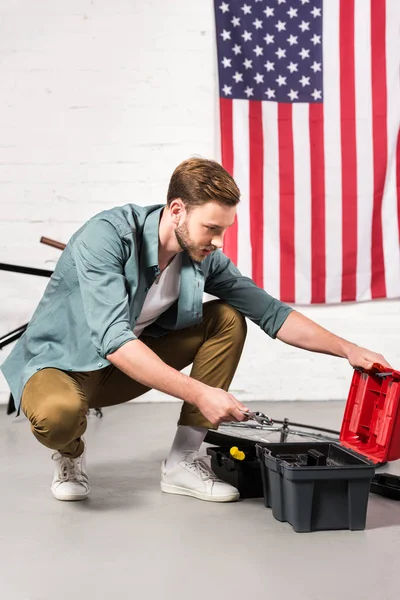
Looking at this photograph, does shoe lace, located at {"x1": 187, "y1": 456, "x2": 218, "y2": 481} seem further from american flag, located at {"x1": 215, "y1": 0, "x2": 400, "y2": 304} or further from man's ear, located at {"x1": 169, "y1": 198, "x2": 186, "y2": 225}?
american flag, located at {"x1": 215, "y1": 0, "x2": 400, "y2": 304}

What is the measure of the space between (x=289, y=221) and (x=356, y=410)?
2.04m

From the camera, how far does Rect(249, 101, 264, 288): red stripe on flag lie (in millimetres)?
3996

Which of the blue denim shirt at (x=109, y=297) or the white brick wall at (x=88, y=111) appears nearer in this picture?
the blue denim shirt at (x=109, y=297)

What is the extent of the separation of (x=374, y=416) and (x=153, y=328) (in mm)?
736

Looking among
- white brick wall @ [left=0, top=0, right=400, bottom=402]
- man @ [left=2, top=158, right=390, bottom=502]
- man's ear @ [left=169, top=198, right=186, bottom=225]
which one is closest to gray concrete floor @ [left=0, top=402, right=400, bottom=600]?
man @ [left=2, top=158, right=390, bottom=502]

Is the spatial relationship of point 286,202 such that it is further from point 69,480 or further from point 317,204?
point 69,480

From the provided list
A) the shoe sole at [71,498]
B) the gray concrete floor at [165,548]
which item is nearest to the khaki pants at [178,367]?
the shoe sole at [71,498]

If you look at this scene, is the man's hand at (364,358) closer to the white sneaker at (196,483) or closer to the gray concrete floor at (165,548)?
the gray concrete floor at (165,548)

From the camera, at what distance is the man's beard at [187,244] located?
213 cm

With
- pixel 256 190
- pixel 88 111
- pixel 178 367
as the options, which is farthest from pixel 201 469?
pixel 88 111

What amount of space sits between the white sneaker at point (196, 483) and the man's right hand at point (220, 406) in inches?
15.8

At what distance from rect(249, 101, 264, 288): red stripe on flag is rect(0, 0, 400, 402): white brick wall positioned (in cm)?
22

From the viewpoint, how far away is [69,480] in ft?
7.30

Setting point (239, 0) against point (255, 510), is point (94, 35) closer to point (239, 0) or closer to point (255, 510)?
point (239, 0)
